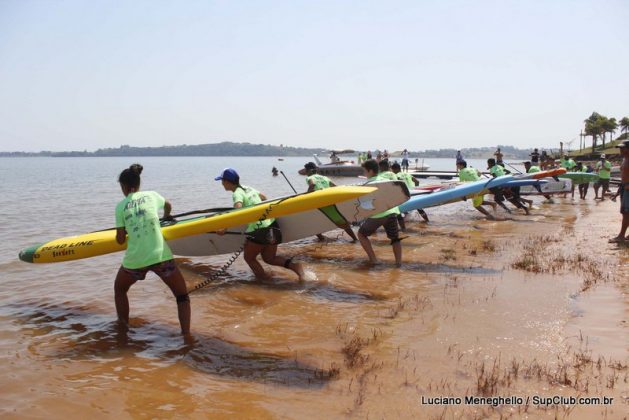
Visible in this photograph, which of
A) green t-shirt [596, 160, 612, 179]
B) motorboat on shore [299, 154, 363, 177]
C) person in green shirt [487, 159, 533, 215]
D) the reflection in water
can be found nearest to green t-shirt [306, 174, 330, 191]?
the reflection in water

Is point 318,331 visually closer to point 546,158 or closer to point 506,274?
point 506,274

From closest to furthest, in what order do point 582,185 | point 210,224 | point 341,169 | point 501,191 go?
1. point 210,224
2. point 501,191
3. point 582,185
4. point 341,169

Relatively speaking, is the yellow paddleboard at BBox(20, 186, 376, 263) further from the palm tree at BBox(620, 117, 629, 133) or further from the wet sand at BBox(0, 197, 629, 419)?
the palm tree at BBox(620, 117, 629, 133)

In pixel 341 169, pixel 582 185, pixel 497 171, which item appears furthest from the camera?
pixel 341 169

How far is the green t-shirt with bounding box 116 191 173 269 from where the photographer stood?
4.39m

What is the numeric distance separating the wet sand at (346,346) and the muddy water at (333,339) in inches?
0.7

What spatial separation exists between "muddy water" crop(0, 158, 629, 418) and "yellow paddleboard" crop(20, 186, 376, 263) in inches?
27.8

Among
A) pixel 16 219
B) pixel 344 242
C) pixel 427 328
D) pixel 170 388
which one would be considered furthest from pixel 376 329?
pixel 16 219

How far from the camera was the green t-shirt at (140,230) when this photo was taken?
4.39m

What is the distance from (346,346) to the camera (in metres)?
4.50

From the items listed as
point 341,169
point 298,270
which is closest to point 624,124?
point 341,169

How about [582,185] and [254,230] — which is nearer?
[254,230]

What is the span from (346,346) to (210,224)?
2.50 meters

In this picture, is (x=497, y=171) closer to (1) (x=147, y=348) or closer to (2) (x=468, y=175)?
(2) (x=468, y=175)
